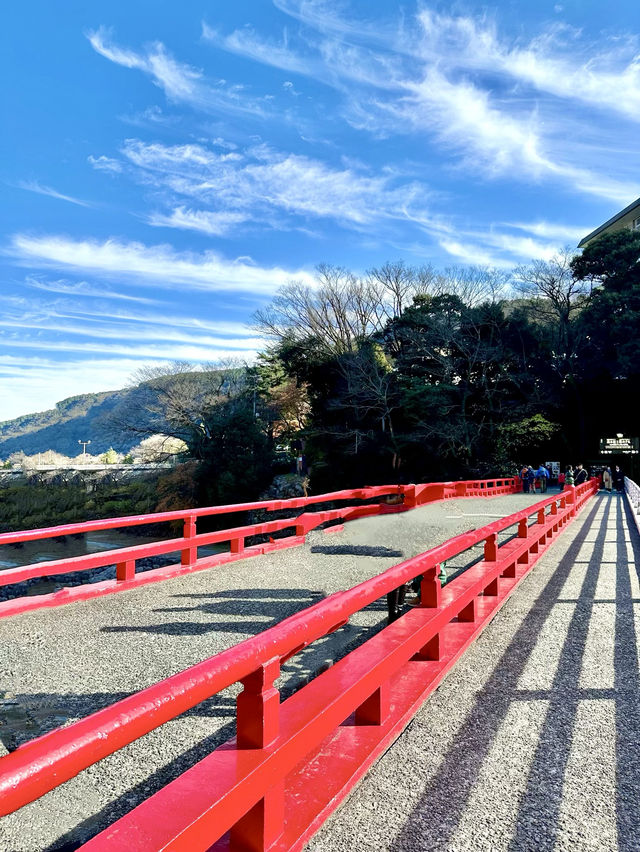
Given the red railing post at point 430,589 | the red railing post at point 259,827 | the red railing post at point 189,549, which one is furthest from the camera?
the red railing post at point 189,549

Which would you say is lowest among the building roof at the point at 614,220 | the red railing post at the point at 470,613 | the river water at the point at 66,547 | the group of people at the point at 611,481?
the river water at the point at 66,547

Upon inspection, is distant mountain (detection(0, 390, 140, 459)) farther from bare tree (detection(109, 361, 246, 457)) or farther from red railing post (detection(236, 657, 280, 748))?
red railing post (detection(236, 657, 280, 748))

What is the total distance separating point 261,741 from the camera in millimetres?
1834

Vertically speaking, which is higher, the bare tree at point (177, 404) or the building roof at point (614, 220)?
the building roof at point (614, 220)

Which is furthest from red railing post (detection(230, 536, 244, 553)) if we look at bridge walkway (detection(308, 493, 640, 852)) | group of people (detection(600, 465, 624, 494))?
group of people (detection(600, 465, 624, 494))

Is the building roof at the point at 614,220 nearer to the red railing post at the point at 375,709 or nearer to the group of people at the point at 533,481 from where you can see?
the group of people at the point at 533,481

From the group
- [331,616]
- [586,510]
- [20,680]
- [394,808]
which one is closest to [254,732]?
[331,616]

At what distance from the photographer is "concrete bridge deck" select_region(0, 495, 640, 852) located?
2225mm

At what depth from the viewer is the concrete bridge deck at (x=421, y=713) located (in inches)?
87.6

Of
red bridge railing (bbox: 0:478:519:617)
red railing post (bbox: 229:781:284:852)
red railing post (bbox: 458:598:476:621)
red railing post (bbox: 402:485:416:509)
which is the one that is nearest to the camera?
red railing post (bbox: 229:781:284:852)

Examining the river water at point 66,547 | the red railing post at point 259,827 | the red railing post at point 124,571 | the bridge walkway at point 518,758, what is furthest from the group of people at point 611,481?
the red railing post at point 259,827

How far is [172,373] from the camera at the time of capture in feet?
147

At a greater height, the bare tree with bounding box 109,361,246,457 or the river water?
the bare tree with bounding box 109,361,246,457

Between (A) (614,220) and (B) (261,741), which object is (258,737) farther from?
(A) (614,220)
